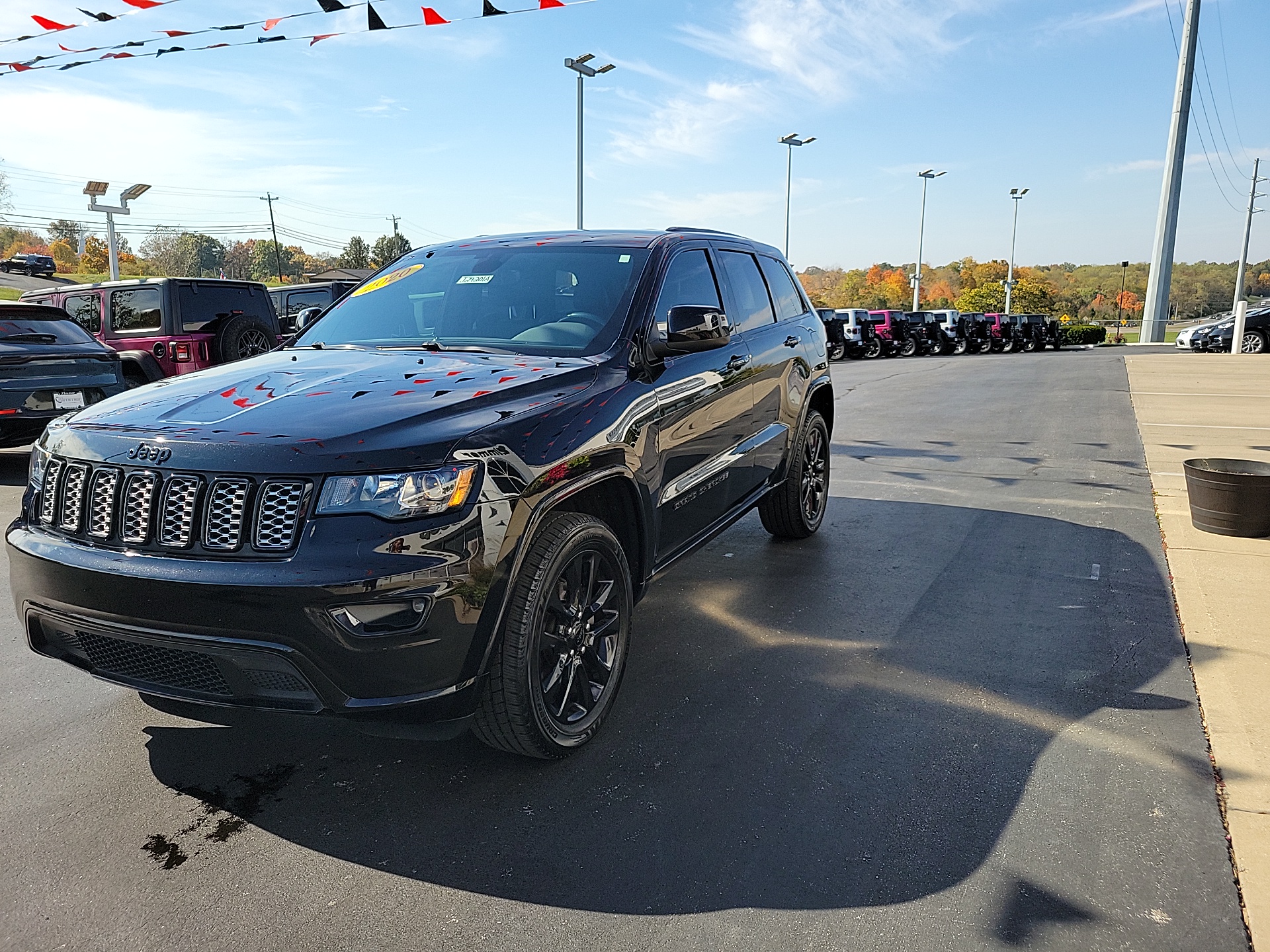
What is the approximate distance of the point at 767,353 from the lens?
5070mm

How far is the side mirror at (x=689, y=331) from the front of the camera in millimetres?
3686

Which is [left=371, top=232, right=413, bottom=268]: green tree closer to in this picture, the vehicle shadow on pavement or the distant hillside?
the distant hillside

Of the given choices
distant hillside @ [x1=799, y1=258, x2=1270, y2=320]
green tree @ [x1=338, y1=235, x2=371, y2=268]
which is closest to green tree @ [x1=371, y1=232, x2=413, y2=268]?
green tree @ [x1=338, y1=235, x2=371, y2=268]

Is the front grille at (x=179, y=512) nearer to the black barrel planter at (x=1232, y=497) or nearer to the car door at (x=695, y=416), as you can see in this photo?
the car door at (x=695, y=416)

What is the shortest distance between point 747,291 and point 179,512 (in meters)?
Answer: 3.35

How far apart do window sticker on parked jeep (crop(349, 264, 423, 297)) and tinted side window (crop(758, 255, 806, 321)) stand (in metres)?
2.08

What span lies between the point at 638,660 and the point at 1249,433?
10262 millimetres

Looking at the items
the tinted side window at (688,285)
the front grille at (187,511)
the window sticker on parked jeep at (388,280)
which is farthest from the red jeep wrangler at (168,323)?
the front grille at (187,511)

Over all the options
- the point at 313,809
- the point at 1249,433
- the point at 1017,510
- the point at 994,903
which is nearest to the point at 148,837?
the point at 313,809

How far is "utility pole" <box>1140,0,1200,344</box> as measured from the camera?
157 ft

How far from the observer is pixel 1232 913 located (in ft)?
7.78

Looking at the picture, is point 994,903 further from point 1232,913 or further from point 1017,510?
point 1017,510

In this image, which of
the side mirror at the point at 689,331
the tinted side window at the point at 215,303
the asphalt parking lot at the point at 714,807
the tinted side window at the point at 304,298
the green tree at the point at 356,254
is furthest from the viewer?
the green tree at the point at 356,254

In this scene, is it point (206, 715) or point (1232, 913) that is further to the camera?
point (206, 715)
